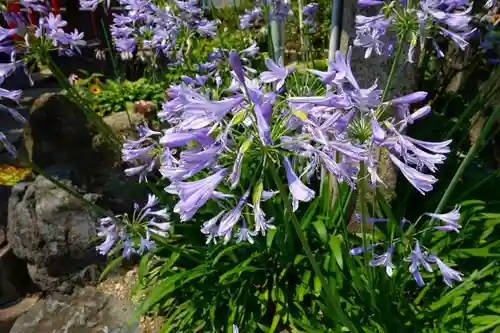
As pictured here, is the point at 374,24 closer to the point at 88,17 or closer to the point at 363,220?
the point at 363,220

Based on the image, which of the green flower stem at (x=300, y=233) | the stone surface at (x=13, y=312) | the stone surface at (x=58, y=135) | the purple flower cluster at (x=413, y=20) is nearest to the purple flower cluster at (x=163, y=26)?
the stone surface at (x=58, y=135)

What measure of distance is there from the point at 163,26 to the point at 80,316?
2126 mm

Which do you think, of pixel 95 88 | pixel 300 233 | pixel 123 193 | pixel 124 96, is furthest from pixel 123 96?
pixel 300 233

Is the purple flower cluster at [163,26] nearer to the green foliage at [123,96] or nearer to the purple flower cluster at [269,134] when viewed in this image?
the purple flower cluster at [269,134]

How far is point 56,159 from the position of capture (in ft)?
13.6

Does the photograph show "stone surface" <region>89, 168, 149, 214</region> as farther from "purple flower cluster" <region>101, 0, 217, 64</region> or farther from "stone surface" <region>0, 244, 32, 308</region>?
"purple flower cluster" <region>101, 0, 217, 64</region>

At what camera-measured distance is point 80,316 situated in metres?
3.50

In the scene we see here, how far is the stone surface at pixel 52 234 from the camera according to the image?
12.2 ft

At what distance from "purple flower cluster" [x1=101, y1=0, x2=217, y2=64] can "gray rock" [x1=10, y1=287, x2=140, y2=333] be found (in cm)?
186

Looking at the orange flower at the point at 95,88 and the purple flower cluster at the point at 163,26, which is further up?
the purple flower cluster at the point at 163,26

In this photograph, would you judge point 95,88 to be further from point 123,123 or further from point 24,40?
point 24,40

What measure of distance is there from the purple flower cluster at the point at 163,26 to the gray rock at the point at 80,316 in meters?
1.86

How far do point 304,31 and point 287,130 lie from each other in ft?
9.49

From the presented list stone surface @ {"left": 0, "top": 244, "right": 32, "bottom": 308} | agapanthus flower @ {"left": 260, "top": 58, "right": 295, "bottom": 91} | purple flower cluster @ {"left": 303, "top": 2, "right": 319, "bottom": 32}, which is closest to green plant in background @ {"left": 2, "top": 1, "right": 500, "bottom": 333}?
agapanthus flower @ {"left": 260, "top": 58, "right": 295, "bottom": 91}
